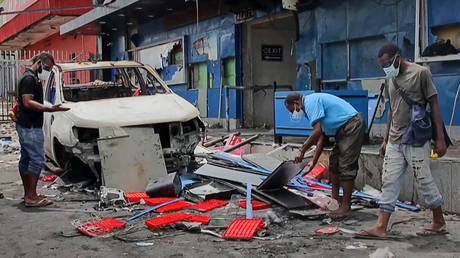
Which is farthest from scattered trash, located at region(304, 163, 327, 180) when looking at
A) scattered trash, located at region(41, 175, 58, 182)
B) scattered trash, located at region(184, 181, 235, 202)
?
scattered trash, located at region(41, 175, 58, 182)

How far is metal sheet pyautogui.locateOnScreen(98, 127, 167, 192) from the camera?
6.64 metres

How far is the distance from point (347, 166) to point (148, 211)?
2.31m

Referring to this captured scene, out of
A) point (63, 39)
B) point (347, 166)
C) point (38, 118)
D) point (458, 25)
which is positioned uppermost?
point (63, 39)

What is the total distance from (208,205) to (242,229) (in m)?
1.21

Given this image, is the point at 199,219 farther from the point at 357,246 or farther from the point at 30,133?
the point at 30,133

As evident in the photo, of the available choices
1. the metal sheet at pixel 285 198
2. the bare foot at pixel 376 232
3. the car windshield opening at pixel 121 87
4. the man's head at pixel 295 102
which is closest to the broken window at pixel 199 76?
the car windshield opening at pixel 121 87

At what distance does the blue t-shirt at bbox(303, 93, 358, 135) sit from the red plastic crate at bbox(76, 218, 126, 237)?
92.1 inches

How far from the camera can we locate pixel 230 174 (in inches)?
274

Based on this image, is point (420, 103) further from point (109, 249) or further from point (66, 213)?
point (66, 213)

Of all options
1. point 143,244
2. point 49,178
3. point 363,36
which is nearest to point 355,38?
point 363,36

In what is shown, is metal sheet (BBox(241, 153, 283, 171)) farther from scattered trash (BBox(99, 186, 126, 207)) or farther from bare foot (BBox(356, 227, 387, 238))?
bare foot (BBox(356, 227, 387, 238))

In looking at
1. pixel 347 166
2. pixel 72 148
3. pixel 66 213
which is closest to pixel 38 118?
Result: pixel 72 148

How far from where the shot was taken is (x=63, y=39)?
28.6 m

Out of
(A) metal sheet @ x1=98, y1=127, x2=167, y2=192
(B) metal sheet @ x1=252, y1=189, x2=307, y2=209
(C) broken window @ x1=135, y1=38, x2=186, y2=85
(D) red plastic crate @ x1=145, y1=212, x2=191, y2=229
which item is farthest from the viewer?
(C) broken window @ x1=135, y1=38, x2=186, y2=85
